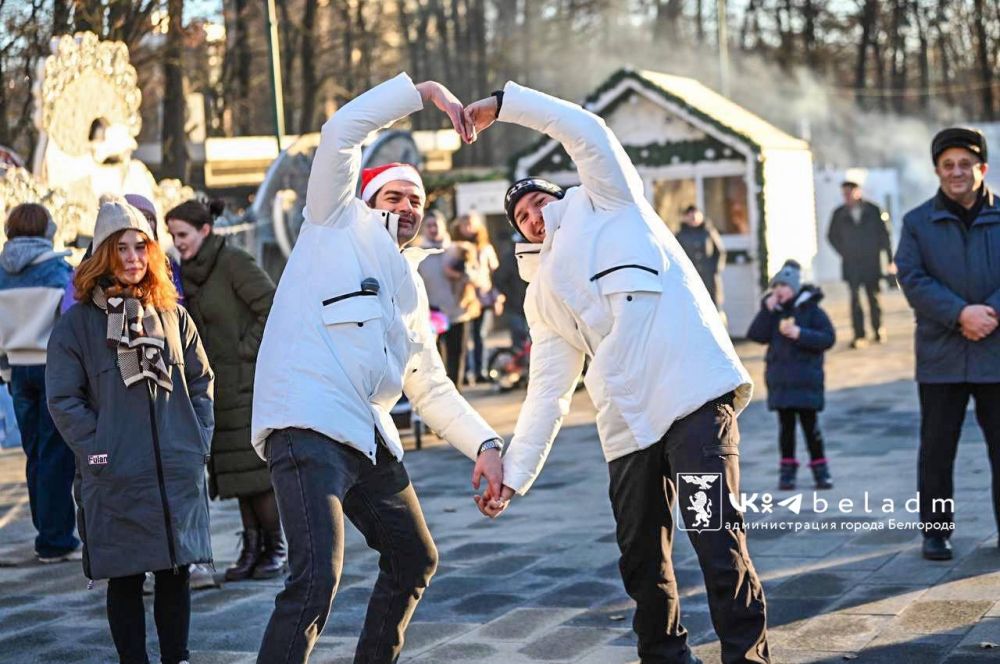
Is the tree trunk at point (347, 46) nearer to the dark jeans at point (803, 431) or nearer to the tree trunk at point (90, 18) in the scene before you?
the tree trunk at point (90, 18)

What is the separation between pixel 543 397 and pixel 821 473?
4669 millimetres

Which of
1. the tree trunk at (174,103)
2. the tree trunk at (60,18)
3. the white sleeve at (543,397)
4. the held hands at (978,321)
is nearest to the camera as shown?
the white sleeve at (543,397)

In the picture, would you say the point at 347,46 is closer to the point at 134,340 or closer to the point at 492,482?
the point at 134,340

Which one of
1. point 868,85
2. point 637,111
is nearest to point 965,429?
point 637,111

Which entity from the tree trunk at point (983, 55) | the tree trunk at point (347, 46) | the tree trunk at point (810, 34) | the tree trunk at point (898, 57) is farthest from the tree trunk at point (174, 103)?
the tree trunk at point (898, 57)

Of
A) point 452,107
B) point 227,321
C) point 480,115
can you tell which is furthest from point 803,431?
point 452,107

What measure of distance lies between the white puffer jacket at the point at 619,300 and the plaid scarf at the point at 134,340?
1.37 m

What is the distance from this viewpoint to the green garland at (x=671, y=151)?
2022 cm

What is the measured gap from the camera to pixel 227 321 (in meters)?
7.39

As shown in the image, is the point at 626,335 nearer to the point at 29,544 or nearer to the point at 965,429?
the point at 29,544

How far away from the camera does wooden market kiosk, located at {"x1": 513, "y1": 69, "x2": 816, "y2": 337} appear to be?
20.4 m

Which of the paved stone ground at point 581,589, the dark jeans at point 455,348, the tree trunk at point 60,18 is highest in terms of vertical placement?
the tree trunk at point 60,18

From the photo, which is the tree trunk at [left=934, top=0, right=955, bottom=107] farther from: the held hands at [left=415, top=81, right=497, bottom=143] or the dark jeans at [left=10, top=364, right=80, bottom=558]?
the held hands at [left=415, top=81, right=497, bottom=143]

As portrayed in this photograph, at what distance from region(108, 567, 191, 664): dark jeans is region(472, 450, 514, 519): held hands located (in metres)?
1.25
